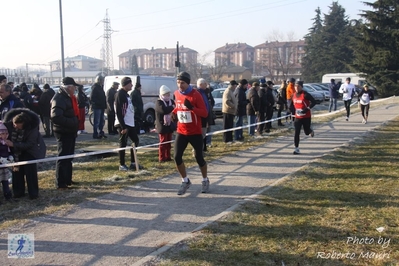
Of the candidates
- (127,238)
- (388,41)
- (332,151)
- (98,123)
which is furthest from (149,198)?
(388,41)

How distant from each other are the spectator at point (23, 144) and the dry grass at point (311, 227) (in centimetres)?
324

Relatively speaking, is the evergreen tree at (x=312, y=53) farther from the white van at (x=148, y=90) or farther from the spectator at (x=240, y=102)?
the spectator at (x=240, y=102)

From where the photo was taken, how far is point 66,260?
4.42m

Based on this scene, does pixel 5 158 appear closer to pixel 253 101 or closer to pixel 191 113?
pixel 191 113

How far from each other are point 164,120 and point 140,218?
4.12 metres

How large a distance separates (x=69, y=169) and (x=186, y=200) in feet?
7.84

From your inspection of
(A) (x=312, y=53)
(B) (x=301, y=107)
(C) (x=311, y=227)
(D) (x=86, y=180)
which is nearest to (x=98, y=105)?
(D) (x=86, y=180)

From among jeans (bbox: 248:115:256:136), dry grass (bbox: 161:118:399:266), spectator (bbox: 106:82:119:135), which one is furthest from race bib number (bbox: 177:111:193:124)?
jeans (bbox: 248:115:256:136)

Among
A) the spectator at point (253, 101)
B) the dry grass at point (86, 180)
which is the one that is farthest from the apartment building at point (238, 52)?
the dry grass at point (86, 180)

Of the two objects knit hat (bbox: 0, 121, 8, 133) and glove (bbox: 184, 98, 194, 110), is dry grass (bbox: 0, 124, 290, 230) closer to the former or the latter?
knit hat (bbox: 0, 121, 8, 133)

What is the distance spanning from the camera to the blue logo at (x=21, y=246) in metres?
4.59

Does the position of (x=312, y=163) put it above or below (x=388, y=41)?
below

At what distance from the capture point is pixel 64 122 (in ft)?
23.5

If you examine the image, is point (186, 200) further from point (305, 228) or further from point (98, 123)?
point (98, 123)
